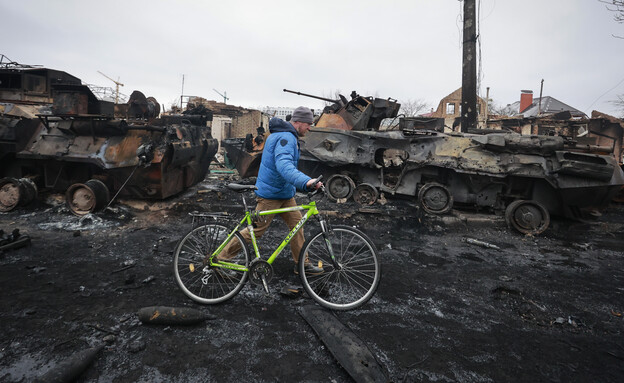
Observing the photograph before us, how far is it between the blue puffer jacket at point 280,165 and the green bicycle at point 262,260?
25 cm

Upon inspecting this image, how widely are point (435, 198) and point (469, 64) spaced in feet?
16.8

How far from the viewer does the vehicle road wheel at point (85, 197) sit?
628 centimetres

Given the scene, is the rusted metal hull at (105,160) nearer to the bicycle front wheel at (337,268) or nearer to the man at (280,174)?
the man at (280,174)

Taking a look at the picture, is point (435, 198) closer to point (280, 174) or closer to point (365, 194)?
point (365, 194)

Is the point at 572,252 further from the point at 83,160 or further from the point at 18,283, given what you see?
the point at 83,160

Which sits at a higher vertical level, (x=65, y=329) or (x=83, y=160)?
(x=83, y=160)

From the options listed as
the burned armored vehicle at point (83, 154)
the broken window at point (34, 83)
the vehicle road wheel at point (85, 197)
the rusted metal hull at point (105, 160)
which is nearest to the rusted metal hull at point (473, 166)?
the rusted metal hull at point (105, 160)

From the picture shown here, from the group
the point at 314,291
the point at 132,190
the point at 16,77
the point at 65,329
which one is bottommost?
the point at 65,329

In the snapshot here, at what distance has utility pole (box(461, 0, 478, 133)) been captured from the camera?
9.88 m

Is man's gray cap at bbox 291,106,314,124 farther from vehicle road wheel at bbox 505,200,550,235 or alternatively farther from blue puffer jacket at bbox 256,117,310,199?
vehicle road wheel at bbox 505,200,550,235

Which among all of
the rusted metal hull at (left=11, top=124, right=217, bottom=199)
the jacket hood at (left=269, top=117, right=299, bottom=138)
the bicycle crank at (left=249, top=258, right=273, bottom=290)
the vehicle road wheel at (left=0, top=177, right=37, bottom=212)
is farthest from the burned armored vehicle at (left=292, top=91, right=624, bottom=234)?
the vehicle road wheel at (left=0, top=177, right=37, bottom=212)

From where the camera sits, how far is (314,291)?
3.39 m

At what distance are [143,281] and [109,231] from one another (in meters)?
2.58

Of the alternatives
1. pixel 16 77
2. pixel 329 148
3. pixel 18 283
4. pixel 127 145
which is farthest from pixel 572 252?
pixel 16 77
